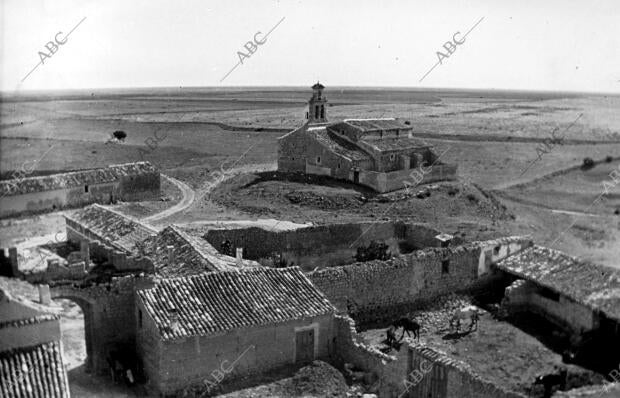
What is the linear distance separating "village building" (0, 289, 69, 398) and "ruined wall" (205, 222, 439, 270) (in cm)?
1359

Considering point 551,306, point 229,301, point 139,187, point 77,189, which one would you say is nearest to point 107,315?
point 229,301

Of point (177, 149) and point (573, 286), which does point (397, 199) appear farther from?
point (177, 149)

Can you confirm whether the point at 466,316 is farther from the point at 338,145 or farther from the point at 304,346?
the point at 338,145

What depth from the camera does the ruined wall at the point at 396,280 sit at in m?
21.0

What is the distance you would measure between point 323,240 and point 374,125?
26.1 m

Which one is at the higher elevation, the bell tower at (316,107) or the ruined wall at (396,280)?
the bell tower at (316,107)

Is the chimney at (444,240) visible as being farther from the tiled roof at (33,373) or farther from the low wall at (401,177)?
the low wall at (401,177)

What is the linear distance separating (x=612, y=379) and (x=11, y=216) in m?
33.5

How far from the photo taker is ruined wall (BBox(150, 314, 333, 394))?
50.6 feet

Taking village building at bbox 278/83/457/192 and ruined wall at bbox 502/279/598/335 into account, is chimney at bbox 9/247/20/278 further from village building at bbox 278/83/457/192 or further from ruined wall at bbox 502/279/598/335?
village building at bbox 278/83/457/192

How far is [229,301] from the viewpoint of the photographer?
1684 centimetres

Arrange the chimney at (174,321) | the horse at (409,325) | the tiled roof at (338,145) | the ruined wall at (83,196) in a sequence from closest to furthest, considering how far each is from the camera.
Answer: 1. the chimney at (174,321)
2. the horse at (409,325)
3. the ruined wall at (83,196)
4. the tiled roof at (338,145)

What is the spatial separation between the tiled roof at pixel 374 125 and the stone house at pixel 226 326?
109 feet

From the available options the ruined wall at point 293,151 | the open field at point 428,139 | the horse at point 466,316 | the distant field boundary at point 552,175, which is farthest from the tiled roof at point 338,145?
the horse at point 466,316
